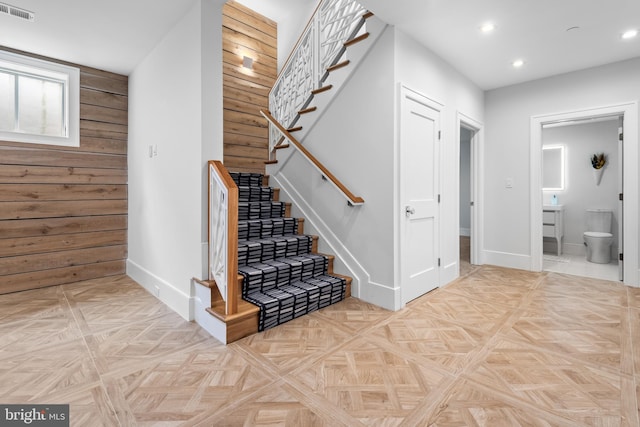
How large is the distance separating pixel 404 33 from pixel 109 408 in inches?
134

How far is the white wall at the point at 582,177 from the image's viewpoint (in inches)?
194

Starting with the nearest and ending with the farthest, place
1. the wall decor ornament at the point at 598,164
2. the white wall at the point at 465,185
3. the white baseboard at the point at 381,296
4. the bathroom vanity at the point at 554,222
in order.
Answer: the white baseboard at the point at 381,296, the wall decor ornament at the point at 598,164, the bathroom vanity at the point at 554,222, the white wall at the point at 465,185

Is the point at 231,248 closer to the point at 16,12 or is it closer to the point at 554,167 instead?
the point at 16,12

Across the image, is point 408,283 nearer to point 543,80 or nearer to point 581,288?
point 581,288

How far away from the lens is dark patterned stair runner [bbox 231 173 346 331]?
2.52 metres

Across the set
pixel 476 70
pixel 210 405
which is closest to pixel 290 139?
pixel 476 70

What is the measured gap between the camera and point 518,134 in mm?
4277

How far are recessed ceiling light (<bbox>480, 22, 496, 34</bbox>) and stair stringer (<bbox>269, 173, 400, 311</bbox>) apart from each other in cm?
233

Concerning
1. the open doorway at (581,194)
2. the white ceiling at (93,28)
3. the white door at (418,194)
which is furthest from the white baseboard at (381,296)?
the open doorway at (581,194)

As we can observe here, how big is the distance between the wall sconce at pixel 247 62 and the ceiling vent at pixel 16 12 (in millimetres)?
2437

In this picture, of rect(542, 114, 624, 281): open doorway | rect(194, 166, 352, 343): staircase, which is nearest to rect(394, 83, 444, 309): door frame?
rect(194, 166, 352, 343): staircase

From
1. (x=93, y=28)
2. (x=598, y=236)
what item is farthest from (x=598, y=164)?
(x=93, y=28)

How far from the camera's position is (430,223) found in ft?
10.8

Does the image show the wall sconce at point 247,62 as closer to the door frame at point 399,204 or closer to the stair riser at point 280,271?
the door frame at point 399,204
